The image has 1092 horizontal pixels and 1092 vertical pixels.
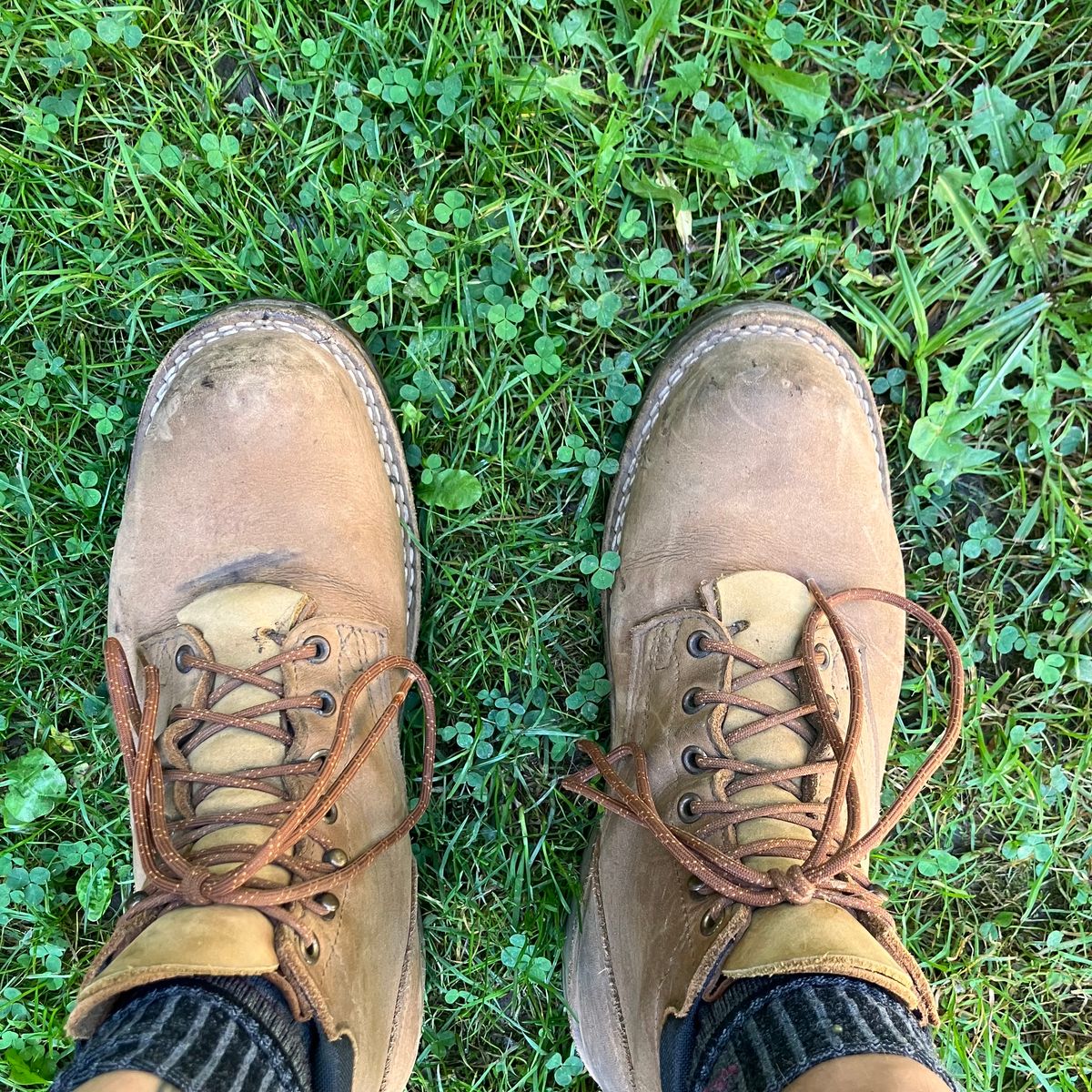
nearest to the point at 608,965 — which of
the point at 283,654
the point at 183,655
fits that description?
the point at 283,654

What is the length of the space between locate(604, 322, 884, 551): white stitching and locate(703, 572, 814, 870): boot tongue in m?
0.29

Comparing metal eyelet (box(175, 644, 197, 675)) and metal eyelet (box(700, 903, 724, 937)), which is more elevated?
metal eyelet (box(175, 644, 197, 675))

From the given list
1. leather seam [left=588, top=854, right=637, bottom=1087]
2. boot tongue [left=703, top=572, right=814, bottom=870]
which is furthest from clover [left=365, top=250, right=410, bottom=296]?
leather seam [left=588, top=854, right=637, bottom=1087]

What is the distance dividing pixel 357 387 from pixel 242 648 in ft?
2.14

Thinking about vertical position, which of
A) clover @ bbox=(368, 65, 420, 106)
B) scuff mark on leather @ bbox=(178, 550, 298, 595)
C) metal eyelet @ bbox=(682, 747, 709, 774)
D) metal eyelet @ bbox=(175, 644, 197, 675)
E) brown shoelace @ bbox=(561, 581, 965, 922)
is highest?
clover @ bbox=(368, 65, 420, 106)

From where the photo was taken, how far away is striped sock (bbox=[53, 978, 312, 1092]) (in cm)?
128

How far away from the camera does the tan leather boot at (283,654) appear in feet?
5.45

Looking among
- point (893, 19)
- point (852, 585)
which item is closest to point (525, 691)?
point (852, 585)

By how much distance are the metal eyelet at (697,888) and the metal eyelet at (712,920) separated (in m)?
0.04

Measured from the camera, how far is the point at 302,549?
200cm

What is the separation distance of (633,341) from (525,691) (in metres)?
0.89

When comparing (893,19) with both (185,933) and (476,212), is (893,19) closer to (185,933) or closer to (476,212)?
(476,212)

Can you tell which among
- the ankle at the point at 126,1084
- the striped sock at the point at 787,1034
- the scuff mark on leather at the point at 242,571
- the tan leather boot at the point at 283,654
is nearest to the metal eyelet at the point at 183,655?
the tan leather boot at the point at 283,654

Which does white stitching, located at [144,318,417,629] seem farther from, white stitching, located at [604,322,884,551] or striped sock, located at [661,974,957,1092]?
striped sock, located at [661,974,957,1092]
